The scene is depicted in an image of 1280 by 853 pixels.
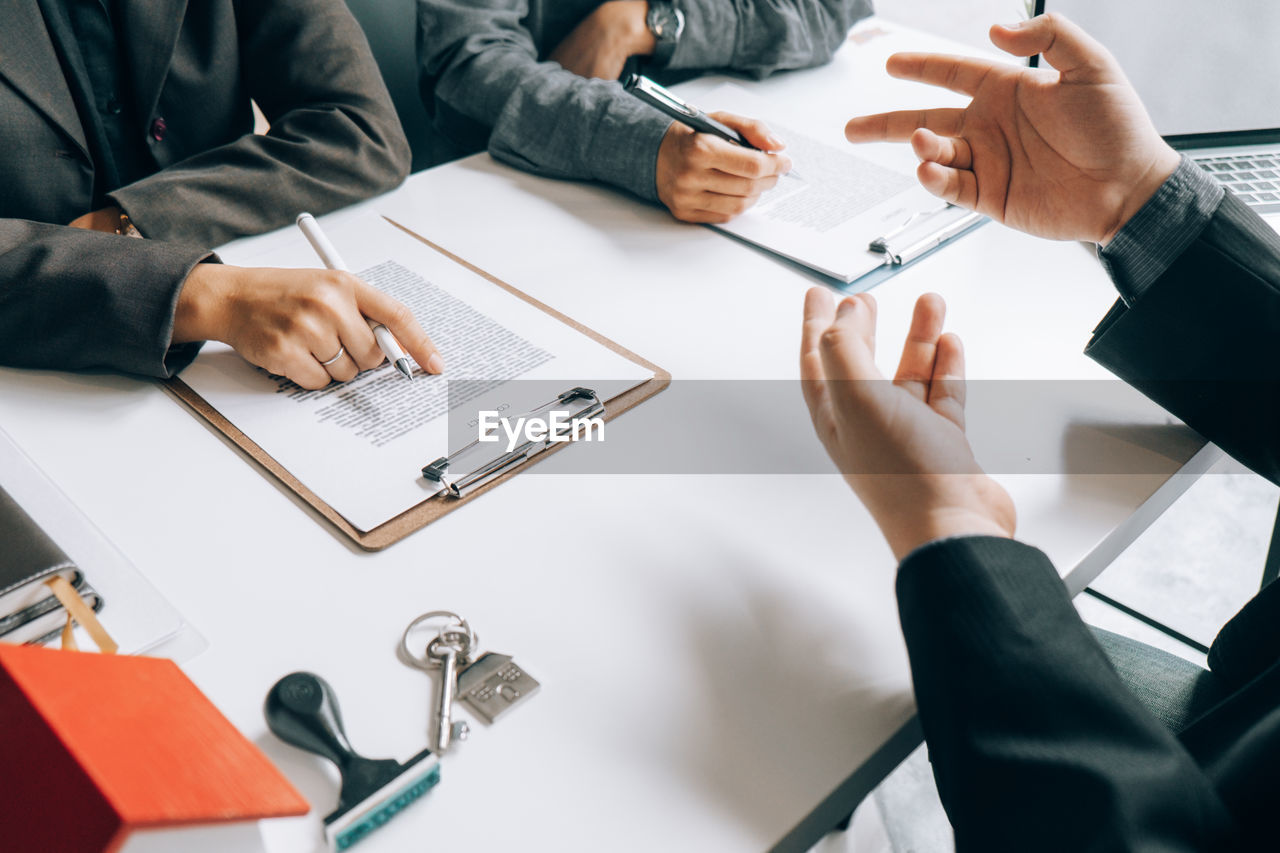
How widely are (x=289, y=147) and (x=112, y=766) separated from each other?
0.74 meters

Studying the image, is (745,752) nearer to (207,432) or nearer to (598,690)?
(598,690)

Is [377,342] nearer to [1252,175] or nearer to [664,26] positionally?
[664,26]

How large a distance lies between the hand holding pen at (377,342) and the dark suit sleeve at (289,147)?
26 centimetres

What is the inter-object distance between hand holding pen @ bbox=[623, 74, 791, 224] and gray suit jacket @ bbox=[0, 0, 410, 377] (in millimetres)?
316

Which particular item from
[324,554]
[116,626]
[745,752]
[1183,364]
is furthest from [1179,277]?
[116,626]

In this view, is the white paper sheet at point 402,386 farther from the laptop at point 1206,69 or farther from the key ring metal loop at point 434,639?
the laptop at point 1206,69

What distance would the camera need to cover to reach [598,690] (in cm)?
48

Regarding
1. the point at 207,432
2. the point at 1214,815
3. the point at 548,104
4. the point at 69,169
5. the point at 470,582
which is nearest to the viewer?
the point at 1214,815

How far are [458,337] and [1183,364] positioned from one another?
0.59 metres

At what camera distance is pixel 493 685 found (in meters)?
0.48

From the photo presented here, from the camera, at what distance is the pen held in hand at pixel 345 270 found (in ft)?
2.30

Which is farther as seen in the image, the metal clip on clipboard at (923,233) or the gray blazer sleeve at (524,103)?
the gray blazer sleeve at (524,103)

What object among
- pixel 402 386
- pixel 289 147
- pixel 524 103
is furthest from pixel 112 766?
pixel 524 103

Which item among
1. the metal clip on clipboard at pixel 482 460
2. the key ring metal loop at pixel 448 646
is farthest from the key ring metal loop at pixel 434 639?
the metal clip on clipboard at pixel 482 460
